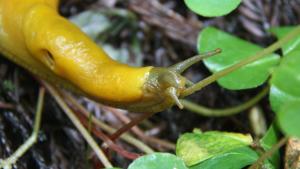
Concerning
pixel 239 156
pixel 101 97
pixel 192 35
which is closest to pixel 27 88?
pixel 101 97

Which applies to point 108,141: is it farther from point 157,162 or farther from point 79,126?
point 157,162

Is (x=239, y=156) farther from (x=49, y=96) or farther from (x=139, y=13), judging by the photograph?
(x=139, y=13)

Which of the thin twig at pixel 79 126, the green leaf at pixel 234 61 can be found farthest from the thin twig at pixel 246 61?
the thin twig at pixel 79 126

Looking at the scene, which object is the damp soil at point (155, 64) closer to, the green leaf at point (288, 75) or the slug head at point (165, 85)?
the slug head at point (165, 85)

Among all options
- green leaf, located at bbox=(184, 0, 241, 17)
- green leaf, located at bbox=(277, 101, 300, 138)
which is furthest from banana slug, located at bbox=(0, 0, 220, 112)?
green leaf, located at bbox=(277, 101, 300, 138)

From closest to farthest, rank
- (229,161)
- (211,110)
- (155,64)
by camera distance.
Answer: (229,161), (211,110), (155,64)

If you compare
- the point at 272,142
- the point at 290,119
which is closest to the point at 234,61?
the point at 272,142
